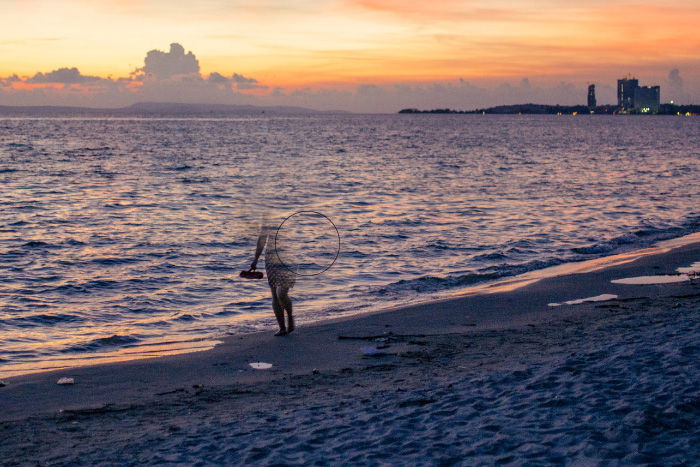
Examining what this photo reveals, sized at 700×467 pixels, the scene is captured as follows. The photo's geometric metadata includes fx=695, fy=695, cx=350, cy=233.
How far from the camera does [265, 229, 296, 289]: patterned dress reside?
36.2ft

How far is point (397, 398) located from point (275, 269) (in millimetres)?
4085

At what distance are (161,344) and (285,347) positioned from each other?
2458 millimetres

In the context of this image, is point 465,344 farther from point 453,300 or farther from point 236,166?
point 236,166

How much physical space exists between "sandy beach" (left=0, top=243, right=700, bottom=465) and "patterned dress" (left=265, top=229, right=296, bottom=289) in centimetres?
96

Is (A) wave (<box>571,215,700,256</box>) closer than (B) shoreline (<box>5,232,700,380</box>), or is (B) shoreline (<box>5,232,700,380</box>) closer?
(B) shoreline (<box>5,232,700,380</box>)

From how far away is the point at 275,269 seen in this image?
1106cm

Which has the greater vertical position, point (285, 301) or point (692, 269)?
point (285, 301)

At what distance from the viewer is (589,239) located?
2377cm

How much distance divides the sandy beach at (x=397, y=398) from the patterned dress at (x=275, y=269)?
958mm

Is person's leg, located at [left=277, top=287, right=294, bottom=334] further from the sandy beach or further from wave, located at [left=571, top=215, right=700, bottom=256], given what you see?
wave, located at [left=571, top=215, right=700, bottom=256]

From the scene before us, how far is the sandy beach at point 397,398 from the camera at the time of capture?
6.01m

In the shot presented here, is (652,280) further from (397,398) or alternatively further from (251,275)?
(397,398)

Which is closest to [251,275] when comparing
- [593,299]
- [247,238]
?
[593,299]

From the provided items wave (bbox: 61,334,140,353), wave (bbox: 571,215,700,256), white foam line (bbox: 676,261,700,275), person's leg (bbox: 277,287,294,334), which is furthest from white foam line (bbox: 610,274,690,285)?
wave (bbox: 61,334,140,353)
